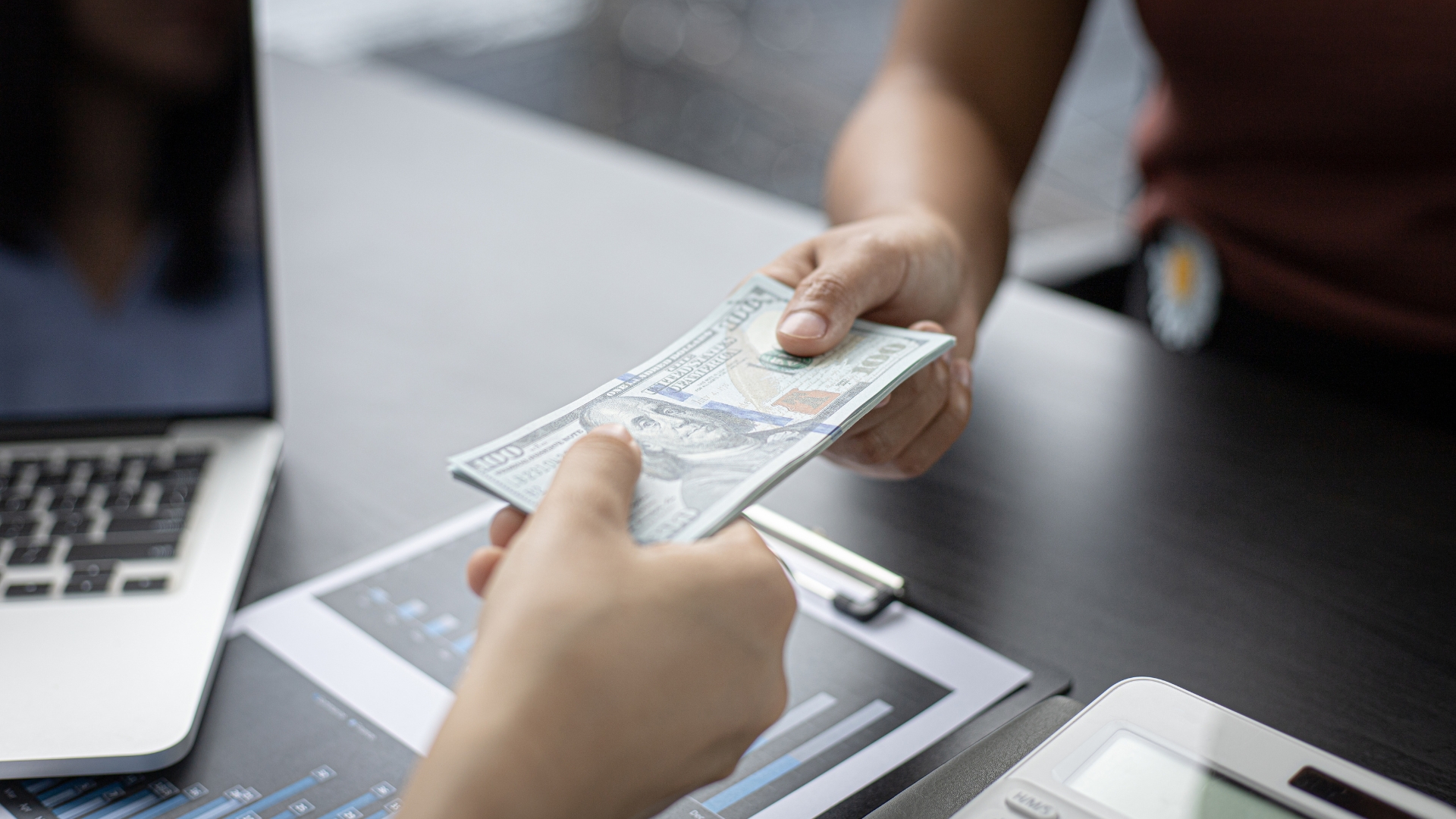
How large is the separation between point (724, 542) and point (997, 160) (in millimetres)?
688

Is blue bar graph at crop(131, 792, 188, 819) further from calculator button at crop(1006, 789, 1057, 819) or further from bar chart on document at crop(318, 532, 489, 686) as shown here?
calculator button at crop(1006, 789, 1057, 819)

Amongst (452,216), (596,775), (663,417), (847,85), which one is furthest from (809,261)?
(847,85)

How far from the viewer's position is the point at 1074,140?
139 inches

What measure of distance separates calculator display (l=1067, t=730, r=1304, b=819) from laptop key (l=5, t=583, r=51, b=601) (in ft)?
1.72

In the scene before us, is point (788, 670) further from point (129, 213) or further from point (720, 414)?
point (129, 213)

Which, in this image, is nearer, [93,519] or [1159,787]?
[1159,787]

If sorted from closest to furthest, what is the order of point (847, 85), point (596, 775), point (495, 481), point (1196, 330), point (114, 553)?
1. point (596, 775)
2. point (495, 481)
3. point (114, 553)
4. point (1196, 330)
5. point (847, 85)

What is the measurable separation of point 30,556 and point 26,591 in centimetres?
3

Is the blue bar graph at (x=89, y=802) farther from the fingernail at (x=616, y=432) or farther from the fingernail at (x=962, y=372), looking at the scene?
the fingernail at (x=962, y=372)

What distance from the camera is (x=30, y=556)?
628mm

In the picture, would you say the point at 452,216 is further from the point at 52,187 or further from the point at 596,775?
the point at 596,775

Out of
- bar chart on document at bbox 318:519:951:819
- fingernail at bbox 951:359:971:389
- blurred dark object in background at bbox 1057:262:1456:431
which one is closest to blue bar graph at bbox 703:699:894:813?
bar chart on document at bbox 318:519:951:819

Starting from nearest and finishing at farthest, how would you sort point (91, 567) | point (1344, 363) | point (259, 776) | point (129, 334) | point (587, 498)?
point (587, 498) < point (259, 776) < point (91, 567) < point (129, 334) < point (1344, 363)

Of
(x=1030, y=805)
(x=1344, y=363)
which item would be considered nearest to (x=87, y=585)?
(x=1030, y=805)
